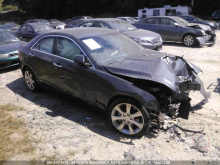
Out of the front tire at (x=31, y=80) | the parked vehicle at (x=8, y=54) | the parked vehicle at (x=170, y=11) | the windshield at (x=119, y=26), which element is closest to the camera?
the front tire at (x=31, y=80)

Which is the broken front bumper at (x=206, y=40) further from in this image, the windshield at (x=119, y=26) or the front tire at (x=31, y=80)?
→ the front tire at (x=31, y=80)

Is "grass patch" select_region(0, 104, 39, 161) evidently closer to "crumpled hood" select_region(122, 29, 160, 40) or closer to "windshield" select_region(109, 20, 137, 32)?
"crumpled hood" select_region(122, 29, 160, 40)

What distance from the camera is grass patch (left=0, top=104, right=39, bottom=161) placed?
3.19m

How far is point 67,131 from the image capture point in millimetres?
3664

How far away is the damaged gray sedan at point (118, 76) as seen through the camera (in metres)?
3.27

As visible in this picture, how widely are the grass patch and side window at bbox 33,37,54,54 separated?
61.9 inches

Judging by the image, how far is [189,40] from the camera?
10.8 m

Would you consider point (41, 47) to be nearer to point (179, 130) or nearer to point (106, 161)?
point (106, 161)

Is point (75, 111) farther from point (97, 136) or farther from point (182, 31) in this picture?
point (182, 31)

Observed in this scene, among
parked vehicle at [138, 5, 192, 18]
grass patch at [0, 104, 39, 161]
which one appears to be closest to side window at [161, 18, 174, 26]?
grass patch at [0, 104, 39, 161]

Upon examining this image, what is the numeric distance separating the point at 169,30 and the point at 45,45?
27.6 ft

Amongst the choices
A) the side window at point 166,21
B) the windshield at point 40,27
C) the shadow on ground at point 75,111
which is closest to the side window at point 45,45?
the shadow on ground at point 75,111

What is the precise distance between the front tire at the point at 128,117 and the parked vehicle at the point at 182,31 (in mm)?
8420

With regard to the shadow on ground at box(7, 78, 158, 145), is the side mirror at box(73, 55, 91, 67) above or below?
above
